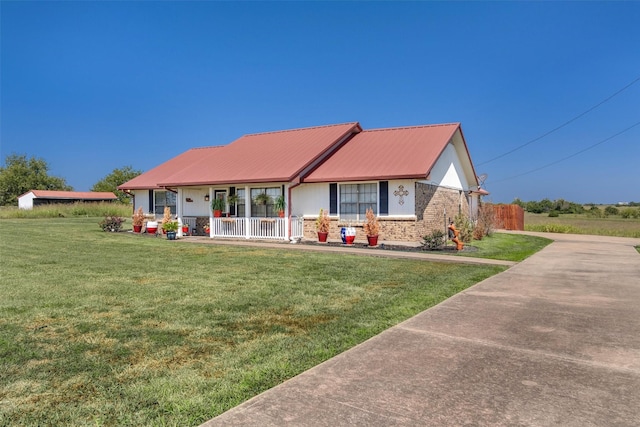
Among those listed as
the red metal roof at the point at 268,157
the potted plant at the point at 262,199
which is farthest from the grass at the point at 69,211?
the potted plant at the point at 262,199

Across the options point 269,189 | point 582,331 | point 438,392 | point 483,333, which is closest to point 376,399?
point 438,392

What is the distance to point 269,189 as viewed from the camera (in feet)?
65.4

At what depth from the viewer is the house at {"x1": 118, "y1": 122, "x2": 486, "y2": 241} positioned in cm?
1722

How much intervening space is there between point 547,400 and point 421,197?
46.9ft

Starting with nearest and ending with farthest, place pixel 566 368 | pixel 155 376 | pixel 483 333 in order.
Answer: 1. pixel 155 376
2. pixel 566 368
3. pixel 483 333

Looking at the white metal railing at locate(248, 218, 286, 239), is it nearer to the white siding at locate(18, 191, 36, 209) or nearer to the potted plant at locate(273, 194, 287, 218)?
the potted plant at locate(273, 194, 287, 218)

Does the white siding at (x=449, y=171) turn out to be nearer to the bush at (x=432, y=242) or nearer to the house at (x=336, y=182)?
the house at (x=336, y=182)

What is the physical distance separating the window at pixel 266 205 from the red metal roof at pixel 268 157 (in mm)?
1033

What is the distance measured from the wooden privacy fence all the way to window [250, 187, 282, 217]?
17.6m

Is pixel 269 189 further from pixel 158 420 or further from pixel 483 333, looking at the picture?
pixel 158 420

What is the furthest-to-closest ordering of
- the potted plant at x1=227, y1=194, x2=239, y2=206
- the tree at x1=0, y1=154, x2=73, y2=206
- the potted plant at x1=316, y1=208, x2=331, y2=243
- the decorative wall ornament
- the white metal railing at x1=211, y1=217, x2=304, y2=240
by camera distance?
1. the tree at x1=0, y1=154, x2=73, y2=206
2. the potted plant at x1=227, y1=194, x2=239, y2=206
3. the white metal railing at x1=211, y1=217, x2=304, y2=240
4. the potted plant at x1=316, y1=208, x2=331, y2=243
5. the decorative wall ornament

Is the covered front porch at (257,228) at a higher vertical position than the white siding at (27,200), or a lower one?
lower

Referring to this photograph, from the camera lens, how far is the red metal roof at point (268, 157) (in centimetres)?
1892

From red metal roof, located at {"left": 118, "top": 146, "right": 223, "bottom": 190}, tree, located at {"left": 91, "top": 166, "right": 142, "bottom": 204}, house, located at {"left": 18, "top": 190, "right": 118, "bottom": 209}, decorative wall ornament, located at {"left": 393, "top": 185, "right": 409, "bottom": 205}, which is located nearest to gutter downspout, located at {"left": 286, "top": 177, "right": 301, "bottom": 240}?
decorative wall ornament, located at {"left": 393, "top": 185, "right": 409, "bottom": 205}
